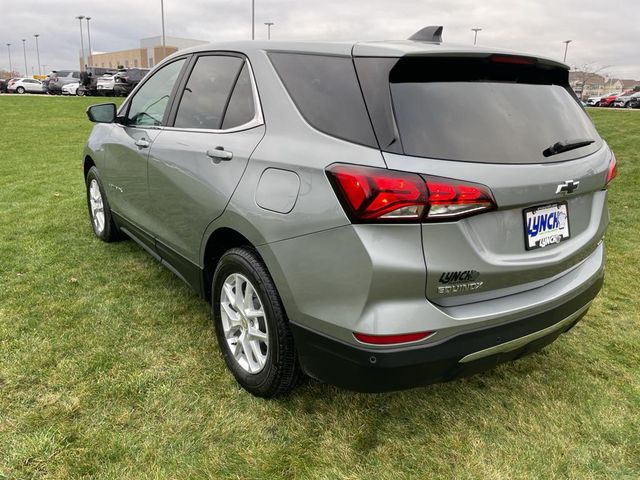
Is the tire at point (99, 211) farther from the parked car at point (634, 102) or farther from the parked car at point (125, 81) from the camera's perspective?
the parked car at point (634, 102)

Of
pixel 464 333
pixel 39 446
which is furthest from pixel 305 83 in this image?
pixel 39 446

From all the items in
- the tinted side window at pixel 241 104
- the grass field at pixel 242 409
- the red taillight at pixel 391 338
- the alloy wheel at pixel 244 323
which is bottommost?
the grass field at pixel 242 409

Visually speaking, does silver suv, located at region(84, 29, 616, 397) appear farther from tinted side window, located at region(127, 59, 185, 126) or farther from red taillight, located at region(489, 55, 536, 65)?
tinted side window, located at region(127, 59, 185, 126)

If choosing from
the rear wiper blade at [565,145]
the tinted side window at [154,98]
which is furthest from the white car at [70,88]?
the rear wiper blade at [565,145]

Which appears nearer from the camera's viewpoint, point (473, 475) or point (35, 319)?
point (473, 475)

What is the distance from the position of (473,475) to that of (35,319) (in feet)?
9.04

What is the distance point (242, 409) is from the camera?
2518mm

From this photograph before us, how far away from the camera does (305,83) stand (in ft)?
7.38

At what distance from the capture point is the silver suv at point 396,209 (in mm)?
1854

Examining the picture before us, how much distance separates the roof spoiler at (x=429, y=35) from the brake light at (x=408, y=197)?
37.2 inches

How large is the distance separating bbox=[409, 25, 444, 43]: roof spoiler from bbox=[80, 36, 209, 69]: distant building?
250ft

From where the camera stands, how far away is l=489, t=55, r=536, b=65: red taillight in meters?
2.16

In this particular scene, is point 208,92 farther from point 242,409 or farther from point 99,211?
point 99,211

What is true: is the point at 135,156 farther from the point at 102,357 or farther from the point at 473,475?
the point at 473,475
